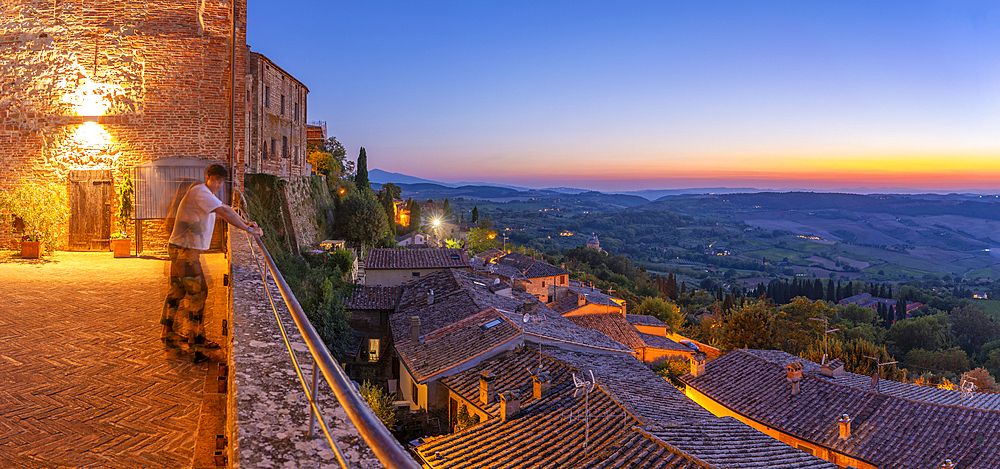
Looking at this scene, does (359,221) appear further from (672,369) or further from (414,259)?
(672,369)

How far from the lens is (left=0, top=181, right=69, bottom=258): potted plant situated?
966 centimetres

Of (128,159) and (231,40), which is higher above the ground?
(231,40)

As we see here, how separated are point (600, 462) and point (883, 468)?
9325 millimetres

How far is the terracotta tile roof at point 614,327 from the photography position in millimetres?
29672

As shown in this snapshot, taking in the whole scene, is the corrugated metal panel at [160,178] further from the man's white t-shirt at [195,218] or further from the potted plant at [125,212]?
the man's white t-shirt at [195,218]

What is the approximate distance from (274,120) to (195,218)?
84.6 feet

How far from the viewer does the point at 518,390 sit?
13.8 metres

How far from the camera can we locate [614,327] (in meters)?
30.8

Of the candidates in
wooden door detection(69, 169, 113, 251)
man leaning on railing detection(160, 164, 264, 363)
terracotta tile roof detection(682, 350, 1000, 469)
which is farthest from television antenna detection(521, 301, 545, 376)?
man leaning on railing detection(160, 164, 264, 363)

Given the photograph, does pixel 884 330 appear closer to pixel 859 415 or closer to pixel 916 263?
pixel 859 415

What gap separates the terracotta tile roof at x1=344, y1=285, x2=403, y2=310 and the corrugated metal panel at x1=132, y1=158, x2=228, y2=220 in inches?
460

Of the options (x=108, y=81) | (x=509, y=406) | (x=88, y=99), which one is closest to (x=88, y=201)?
(x=88, y=99)

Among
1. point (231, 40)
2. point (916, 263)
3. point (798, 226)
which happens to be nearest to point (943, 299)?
point (916, 263)

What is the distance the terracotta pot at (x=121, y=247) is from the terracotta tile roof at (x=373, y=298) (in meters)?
11.7
